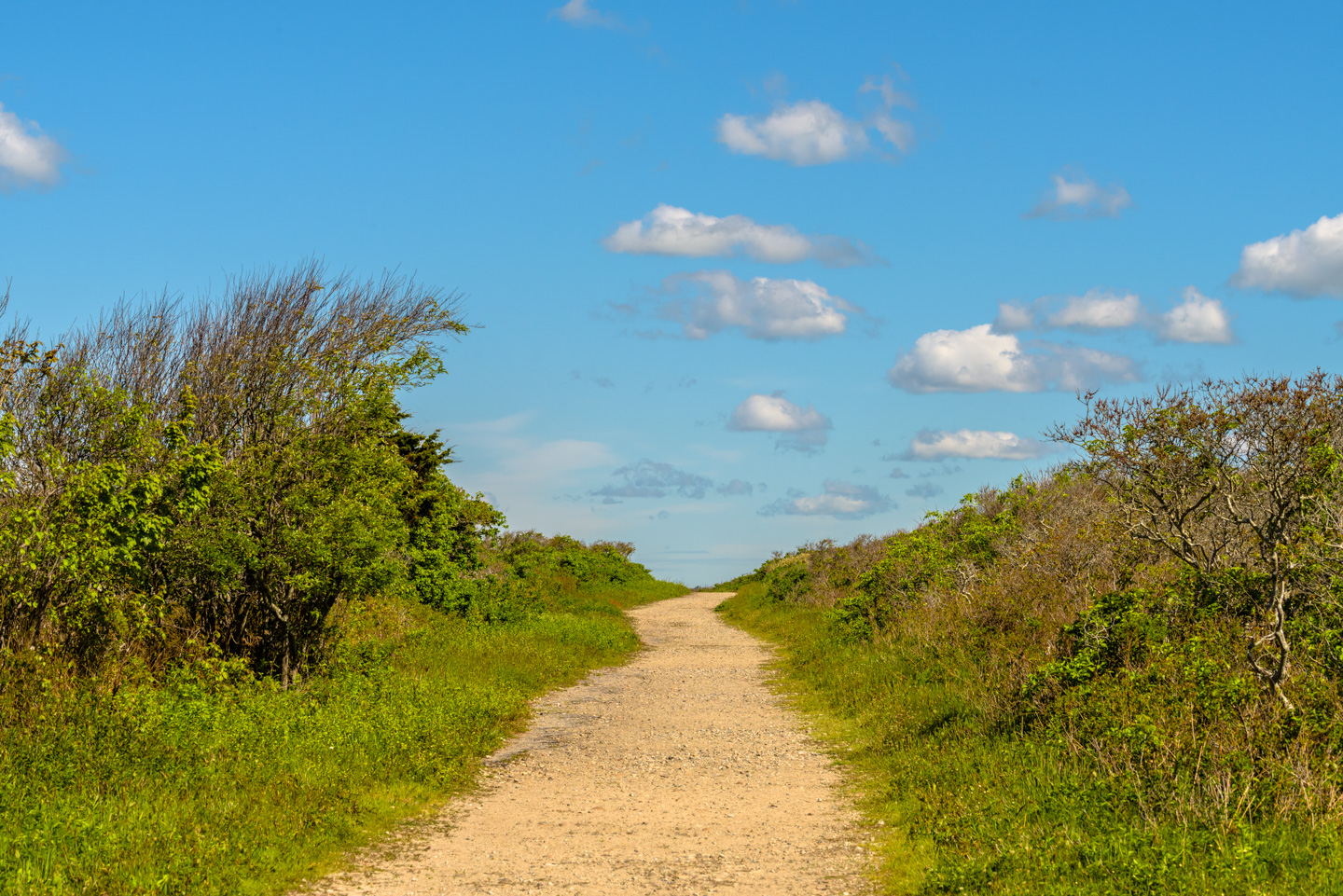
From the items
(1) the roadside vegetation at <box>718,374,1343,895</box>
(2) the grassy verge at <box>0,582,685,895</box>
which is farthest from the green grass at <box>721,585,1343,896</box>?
(2) the grassy verge at <box>0,582,685,895</box>

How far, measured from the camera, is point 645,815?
844 cm

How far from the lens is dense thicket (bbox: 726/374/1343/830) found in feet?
22.7

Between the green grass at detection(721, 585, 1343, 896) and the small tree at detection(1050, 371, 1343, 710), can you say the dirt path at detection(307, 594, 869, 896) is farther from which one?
the small tree at detection(1050, 371, 1343, 710)

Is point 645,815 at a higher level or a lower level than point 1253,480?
lower

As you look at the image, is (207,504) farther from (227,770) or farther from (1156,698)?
(1156,698)

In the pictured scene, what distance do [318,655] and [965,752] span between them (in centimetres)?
869

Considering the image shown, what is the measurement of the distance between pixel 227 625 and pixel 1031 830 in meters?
10.5

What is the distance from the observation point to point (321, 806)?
7.67 metres

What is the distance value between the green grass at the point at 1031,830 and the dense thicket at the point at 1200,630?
168 mm

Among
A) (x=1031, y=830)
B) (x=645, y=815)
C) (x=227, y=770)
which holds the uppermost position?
(x=227, y=770)

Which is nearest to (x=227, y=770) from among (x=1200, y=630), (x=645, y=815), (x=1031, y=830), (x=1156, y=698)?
(x=645, y=815)

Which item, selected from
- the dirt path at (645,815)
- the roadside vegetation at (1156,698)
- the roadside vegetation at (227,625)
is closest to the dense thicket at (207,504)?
the roadside vegetation at (227,625)

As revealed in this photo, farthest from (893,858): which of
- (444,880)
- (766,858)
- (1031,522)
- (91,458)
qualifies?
(1031,522)

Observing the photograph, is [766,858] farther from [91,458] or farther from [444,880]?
[91,458]
